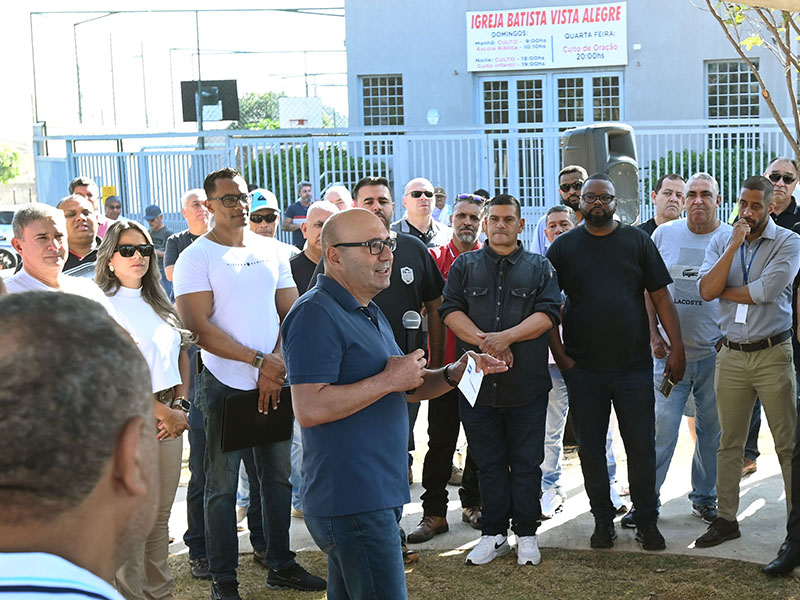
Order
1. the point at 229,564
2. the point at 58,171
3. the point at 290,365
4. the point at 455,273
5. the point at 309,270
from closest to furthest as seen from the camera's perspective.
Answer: the point at 290,365 → the point at 229,564 → the point at 455,273 → the point at 309,270 → the point at 58,171

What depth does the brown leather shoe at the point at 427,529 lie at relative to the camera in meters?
6.21

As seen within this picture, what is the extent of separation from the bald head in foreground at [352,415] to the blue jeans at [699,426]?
11.2 feet

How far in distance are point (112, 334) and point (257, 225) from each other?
585 centimetres

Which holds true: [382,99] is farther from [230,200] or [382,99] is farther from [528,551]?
[528,551]

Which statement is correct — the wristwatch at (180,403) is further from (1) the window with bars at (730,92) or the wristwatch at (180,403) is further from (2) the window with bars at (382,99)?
(1) the window with bars at (730,92)

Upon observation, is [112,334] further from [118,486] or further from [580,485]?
[580,485]

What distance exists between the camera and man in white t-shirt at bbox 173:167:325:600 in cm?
511

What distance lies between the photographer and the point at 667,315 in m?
6.01

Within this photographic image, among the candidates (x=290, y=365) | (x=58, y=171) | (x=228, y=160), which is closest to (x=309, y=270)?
(x=290, y=365)

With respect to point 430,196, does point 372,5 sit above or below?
above

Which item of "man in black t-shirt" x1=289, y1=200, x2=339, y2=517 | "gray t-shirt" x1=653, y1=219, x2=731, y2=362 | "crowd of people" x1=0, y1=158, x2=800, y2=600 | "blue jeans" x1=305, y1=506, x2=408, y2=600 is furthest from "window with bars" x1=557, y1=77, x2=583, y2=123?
"blue jeans" x1=305, y1=506, x2=408, y2=600

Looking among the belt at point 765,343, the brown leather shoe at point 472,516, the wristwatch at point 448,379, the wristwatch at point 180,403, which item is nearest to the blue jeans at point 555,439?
the brown leather shoe at point 472,516

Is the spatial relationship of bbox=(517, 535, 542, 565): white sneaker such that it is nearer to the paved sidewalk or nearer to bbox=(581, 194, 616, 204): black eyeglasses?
the paved sidewalk

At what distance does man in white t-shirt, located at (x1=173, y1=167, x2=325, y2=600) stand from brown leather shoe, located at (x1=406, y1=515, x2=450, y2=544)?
1189mm
